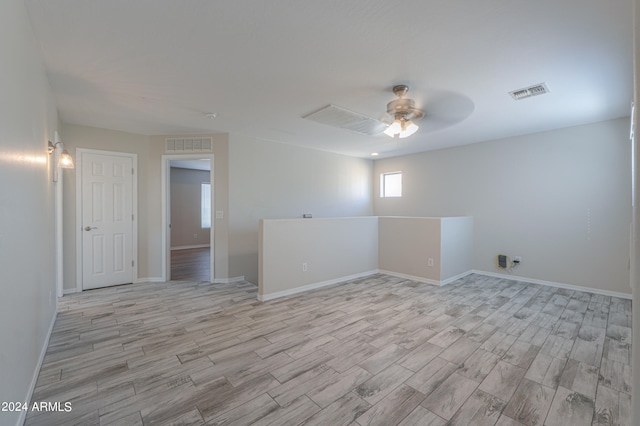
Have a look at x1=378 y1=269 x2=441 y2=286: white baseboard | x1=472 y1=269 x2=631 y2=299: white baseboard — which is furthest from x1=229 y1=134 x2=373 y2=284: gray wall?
x1=472 y1=269 x2=631 y2=299: white baseboard

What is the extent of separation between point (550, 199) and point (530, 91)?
7.76ft

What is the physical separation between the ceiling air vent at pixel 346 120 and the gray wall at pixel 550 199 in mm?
2402

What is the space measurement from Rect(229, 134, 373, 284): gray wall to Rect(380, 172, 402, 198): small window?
0.81 meters

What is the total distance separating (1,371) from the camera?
1.30 m

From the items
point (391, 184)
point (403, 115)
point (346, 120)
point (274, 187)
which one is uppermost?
point (346, 120)

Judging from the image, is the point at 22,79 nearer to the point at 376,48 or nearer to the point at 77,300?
the point at 376,48

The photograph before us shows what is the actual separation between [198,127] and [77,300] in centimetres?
303

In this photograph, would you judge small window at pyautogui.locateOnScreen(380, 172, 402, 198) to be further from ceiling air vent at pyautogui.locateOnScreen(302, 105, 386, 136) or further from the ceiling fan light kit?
the ceiling fan light kit

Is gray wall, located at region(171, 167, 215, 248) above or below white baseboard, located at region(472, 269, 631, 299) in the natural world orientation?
above

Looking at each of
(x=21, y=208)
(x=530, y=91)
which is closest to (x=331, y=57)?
(x=530, y=91)

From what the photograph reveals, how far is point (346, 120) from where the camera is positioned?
3861mm

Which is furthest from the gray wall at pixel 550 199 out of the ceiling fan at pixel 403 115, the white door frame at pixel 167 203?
the white door frame at pixel 167 203

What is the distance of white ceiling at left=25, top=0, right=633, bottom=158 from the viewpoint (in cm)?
183

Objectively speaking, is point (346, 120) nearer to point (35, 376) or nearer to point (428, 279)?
point (428, 279)
